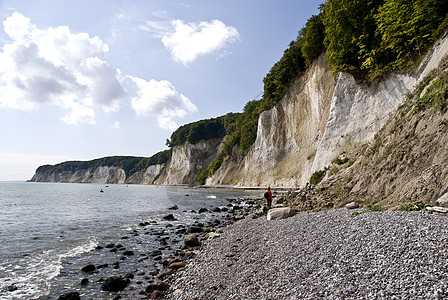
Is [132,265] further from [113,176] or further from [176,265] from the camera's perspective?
[113,176]

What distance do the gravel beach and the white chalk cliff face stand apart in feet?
45.9

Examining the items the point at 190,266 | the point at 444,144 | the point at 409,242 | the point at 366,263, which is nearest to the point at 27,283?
the point at 190,266

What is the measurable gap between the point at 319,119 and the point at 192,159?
74600mm

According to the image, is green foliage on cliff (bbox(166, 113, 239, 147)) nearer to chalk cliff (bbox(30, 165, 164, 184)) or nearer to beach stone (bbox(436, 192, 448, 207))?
chalk cliff (bbox(30, 165, 164, 184))

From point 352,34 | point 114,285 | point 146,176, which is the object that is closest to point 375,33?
point 352,34

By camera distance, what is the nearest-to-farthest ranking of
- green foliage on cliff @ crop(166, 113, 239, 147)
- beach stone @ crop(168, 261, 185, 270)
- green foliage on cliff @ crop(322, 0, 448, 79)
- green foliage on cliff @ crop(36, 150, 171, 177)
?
beach stone @ crop(168, 261, 185, 270), green foliage on cliff @ crop(322, 0, 448, 79), green foliage on cliff @ crop(166, 113, 239, 147), green foliage on cliff @ crop(36, 150, 171, 177)

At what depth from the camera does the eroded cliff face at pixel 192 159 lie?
105m

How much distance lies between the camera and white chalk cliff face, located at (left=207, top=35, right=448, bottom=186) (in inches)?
918

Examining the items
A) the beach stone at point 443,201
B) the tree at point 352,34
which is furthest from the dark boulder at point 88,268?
the tree at point 352,34

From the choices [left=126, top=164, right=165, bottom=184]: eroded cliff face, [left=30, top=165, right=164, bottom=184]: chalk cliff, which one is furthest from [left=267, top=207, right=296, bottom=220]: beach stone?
[left=30, top=165, right=164, bottom=184]: chalk cliff

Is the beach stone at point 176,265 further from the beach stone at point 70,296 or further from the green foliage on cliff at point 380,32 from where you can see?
the green foliage on cliff at point 380,32

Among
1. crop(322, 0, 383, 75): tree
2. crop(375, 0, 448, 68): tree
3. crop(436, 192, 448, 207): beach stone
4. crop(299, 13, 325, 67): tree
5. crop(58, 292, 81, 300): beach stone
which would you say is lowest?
crop(58, 292, 81, 300): beach stone

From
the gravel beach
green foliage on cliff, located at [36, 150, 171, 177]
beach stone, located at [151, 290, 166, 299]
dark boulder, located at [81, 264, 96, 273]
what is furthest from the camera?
green foliage on cliff, located at [36, 150, 171, 177]

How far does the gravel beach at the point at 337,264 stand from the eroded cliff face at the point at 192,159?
96024 mm
